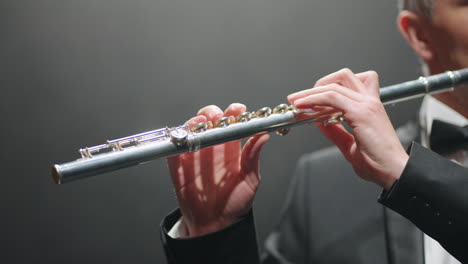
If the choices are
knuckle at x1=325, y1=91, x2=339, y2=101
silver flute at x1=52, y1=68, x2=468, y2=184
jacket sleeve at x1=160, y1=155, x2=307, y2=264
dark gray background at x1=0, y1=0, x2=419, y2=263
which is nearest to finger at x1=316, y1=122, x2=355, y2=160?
silver flute at x1=52, y1=68, x2=468, y2=184

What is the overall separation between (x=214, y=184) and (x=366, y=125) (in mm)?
358

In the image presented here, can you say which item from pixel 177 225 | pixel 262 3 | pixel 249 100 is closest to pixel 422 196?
pixel 177 225

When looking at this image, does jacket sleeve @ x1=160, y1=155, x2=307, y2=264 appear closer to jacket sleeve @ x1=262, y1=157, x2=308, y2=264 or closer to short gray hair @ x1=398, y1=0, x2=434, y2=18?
jacket sleeve @ x1=262, y1=157, x2=308, y2=264

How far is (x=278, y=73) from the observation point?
163cm

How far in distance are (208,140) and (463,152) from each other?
2.26ft

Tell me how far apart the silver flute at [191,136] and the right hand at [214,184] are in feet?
0.32

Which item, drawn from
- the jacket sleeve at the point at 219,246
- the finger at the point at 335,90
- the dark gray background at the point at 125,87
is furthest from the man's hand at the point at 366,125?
the dark gray background at the point at 125,87

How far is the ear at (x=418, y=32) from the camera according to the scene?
138cm

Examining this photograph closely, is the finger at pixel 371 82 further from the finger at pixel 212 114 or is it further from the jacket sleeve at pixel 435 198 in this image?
the finger at pixel 212 114

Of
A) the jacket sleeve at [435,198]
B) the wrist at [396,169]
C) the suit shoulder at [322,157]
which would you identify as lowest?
the suit shoulder at [322,157]

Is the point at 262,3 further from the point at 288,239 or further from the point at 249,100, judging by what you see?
the point at 288,239

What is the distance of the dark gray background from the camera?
Answer: 129 centimetres

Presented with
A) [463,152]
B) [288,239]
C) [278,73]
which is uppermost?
[278,73]

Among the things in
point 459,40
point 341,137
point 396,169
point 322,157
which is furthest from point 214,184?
point 459,40
